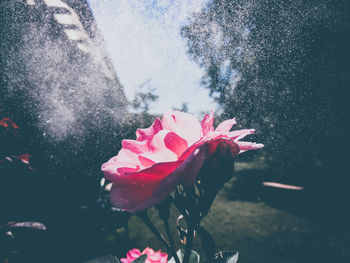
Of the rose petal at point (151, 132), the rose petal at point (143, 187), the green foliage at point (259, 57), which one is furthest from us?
the green foliage at point (259, 57)

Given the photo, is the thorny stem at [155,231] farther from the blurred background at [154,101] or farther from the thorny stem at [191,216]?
the blurred background at [154,101]

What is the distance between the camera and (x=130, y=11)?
2.20 ft

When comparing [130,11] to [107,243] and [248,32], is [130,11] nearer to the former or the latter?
[248,32]

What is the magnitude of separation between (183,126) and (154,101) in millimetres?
466

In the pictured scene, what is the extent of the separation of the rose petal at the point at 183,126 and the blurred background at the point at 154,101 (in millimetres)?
347

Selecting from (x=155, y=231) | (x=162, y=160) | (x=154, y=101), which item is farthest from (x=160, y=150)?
(x=154, y=101)

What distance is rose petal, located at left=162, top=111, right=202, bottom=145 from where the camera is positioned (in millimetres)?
302

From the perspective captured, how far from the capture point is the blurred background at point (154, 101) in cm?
71

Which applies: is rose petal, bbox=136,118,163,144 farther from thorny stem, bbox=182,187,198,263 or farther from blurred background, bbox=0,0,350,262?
blurred background, bbox=0,0,350,262

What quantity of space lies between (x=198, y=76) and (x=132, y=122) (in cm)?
55

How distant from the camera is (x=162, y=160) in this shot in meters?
0.27

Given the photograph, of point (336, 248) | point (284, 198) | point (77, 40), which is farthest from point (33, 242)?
point (284, 198)

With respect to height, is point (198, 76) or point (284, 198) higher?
point (198, 76)

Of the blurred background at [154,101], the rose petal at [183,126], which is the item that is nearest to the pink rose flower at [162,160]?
the rose petal at [183,126]
